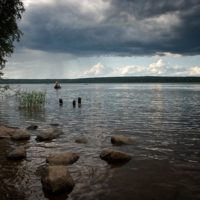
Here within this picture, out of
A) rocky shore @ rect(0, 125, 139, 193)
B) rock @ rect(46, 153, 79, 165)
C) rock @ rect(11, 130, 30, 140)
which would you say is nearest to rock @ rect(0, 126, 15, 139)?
rocky shore @ rect(0, 125, 139, 193)

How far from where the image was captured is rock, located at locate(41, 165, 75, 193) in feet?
18.0

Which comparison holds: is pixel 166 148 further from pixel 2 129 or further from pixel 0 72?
pixel 0 72

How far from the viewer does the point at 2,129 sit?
39.4ft

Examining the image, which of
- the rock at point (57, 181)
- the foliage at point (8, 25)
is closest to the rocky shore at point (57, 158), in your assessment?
the rock at point (57, 181)

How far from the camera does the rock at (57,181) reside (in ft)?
18.0

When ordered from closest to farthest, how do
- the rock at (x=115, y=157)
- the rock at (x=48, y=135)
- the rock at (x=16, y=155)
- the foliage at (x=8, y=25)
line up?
the rock at (x=115, y=157) < the rock at (x=16, y=155) < the rock at (x=48, y=135) < the foliage at (x=8, y=25)

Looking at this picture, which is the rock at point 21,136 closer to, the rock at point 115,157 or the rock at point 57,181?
the rock at point 115,157

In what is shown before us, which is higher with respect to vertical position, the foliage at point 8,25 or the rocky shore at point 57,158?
the foliage at point 8,25

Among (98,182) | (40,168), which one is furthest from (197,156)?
(40,168)

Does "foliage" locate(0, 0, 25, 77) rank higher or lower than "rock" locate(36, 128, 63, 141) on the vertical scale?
higher

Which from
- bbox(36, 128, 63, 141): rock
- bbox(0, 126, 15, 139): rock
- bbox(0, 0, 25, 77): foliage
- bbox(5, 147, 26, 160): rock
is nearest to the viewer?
bbox(5, 147, 26, 160): rock

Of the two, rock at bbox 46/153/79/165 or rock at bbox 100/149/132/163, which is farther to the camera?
rock at bbox 100/149/132/163

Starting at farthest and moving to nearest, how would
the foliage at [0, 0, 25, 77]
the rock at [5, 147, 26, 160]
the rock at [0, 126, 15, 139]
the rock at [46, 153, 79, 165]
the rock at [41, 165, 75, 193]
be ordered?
1. the foliage at [0, 0, 25, 77]
2. the rock at [0, 126, 15, 139]
3. the rock at [5, 147, 26, 160]
4. the rock at [46, 153, 79, 165]
5. the rock at [41, 165, 75, 193]

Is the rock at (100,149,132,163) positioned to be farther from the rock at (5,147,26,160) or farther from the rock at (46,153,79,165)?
the rock at (5,147,26,160)
